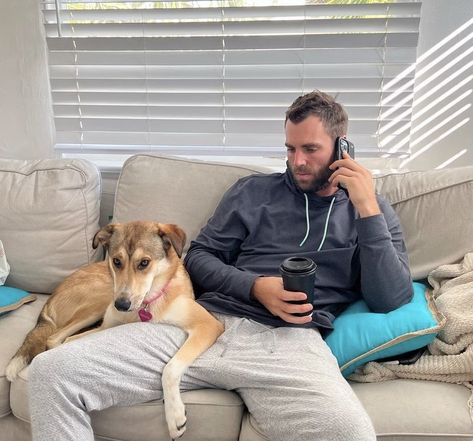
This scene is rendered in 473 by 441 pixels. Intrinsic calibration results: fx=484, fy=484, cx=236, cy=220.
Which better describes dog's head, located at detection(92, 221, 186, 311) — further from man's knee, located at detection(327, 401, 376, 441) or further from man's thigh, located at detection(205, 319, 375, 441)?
man's knee, located at detection(327, 401, 376, 441)

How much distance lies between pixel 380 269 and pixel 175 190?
0.99 metres

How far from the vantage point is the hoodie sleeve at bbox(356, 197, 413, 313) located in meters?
1.66

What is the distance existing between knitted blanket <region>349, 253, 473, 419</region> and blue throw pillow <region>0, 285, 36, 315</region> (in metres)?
1.40

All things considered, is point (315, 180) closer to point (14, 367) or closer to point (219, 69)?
point (219, 69)

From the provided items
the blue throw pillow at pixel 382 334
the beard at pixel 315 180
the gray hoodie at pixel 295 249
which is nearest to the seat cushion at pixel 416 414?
the blue throw pillow at pixel 382 334

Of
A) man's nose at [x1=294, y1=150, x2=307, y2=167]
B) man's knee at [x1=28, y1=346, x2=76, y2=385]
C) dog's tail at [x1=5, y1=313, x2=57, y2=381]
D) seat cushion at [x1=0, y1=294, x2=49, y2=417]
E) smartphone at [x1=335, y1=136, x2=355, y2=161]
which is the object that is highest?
smartphone at [x1=335, y1=136, x2=355, y2=161]

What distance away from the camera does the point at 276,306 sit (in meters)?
1.63

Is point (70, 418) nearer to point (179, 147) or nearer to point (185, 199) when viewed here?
point (185, 199)

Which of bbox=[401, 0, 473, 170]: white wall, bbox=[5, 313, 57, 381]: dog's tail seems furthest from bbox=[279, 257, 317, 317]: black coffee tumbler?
bbox=[401, 0, 473, 170]: white wall

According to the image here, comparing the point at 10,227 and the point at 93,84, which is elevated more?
the point at 93,84

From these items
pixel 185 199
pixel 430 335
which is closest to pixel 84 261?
pixel 185 199

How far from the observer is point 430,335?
1563 mm

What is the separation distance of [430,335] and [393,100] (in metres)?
1.34

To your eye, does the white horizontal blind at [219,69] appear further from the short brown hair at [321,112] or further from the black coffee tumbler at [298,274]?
the black coffee tumbler at [298,274]
